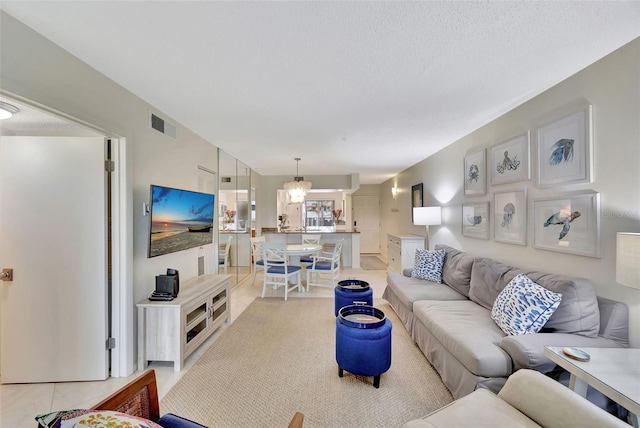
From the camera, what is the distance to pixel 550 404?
118cm

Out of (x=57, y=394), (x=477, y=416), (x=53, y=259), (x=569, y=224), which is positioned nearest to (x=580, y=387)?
(x=477, y=416)

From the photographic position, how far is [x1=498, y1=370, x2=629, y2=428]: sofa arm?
1066 millimetres

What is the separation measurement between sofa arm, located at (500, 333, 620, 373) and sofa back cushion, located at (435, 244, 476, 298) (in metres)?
1.15

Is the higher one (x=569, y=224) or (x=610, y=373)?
(x=569, y=224)

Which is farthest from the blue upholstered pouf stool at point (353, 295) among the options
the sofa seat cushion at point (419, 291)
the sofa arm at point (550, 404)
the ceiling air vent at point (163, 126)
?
the ceiling air vent at point (163, 126)

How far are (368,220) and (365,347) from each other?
287 inches

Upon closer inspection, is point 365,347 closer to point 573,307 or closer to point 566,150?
point 573,307

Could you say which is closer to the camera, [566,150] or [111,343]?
[566,150]

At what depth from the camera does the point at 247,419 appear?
5.77 feet

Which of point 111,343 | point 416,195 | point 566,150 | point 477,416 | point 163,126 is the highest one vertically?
point 163,126

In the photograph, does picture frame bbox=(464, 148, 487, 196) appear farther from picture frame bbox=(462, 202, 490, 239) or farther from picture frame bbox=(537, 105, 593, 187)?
picture frame bbox=(537, 105, 593, 187)

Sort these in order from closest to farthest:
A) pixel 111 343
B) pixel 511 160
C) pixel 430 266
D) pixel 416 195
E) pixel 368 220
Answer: pixel 111 343, pixel 511 160, pixel 430 266, pixel 416 195, pixel 368 220

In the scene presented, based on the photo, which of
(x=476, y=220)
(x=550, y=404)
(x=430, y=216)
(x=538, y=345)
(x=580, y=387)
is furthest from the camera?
(x=430, y=216)

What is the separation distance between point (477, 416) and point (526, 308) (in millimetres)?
1067
